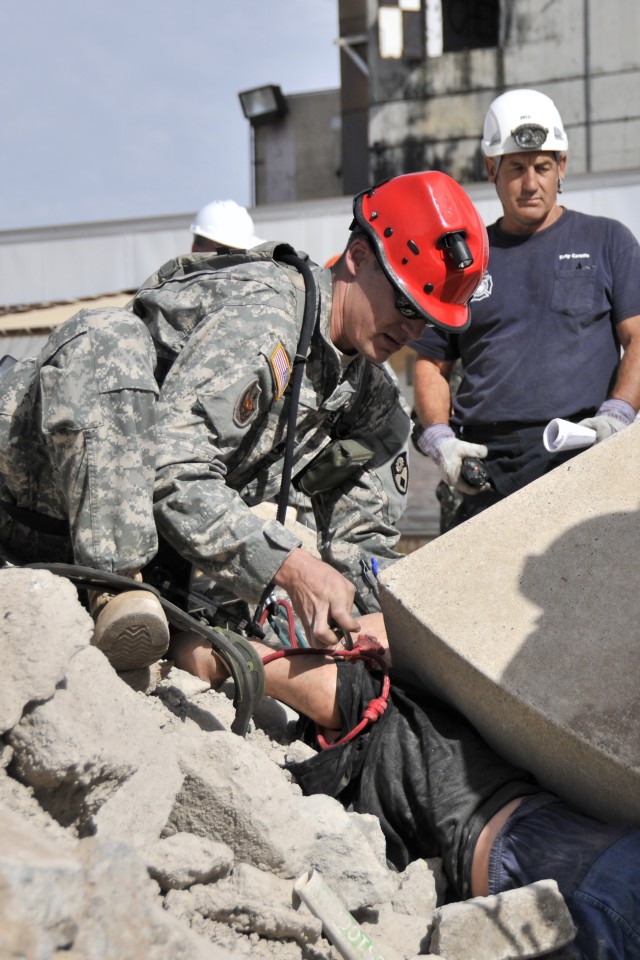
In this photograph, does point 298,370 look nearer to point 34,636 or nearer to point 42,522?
point 42,522

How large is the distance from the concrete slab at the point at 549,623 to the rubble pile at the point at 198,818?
332 millimetres

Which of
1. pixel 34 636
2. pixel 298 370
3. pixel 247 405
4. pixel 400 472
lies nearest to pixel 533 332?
pixel 400 472

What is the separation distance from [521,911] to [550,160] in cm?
251

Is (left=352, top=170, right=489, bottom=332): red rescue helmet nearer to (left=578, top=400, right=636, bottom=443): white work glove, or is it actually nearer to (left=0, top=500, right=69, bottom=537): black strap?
(left=578, top=400, right=636, bottom=443): white work glove

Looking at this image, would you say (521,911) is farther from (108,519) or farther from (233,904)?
(108,519)

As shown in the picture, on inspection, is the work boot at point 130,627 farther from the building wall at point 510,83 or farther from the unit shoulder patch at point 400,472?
the building wall at point 510,83

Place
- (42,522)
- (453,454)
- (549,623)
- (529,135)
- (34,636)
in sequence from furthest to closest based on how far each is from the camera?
(529,135)
(453,454)
(42,522)
(549,623)
(34,636)

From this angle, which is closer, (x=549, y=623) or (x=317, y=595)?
(x=549, y=623)

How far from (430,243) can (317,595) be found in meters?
1.10

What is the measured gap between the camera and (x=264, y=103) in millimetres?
18875

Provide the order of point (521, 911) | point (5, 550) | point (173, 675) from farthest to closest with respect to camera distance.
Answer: point (5, 550) → point (173, 675) → point (521, 911)

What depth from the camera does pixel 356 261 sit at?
3.23m

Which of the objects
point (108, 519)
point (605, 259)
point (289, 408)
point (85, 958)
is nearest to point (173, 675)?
point (108, 519)

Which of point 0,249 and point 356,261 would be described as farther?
point 0,249
